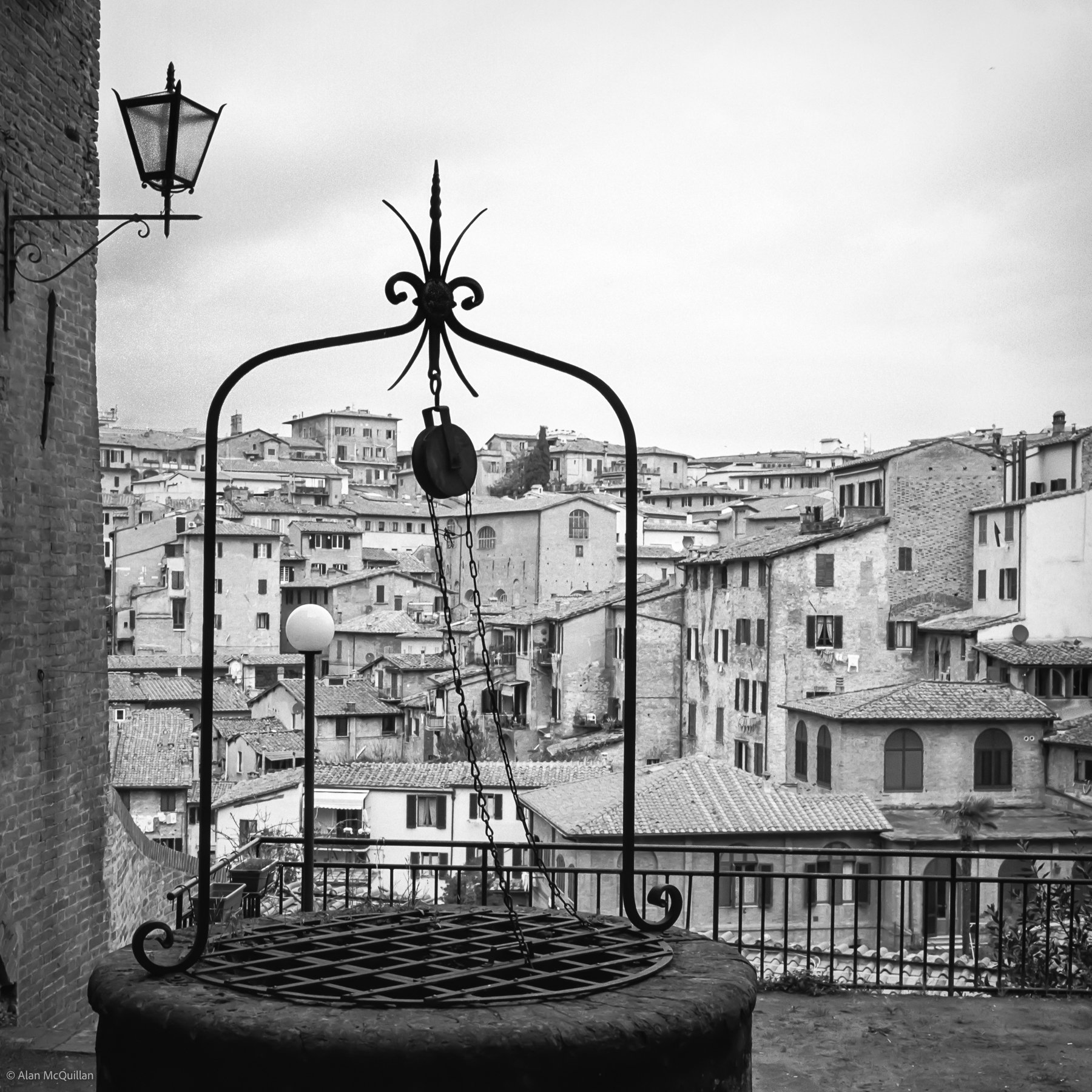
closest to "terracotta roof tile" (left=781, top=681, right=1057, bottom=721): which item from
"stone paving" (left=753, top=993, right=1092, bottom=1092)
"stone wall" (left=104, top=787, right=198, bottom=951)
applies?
"stone wall" (left=104, top=787, right=198, bottom=951)

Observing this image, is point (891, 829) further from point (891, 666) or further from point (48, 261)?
point (48, 261)

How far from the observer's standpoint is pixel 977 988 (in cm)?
806

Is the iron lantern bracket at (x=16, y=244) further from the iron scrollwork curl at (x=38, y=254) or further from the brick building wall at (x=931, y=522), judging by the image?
the brick building wall at (x=931, y=522)

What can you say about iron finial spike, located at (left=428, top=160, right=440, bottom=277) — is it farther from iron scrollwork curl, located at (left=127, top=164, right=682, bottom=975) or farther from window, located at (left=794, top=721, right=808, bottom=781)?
window, located at (left=794, top=721, right=808, bottom=781)

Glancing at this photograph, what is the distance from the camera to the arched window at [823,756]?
33438 millimetres

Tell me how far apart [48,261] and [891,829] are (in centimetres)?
2169

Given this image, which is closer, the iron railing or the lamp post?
the lamp post

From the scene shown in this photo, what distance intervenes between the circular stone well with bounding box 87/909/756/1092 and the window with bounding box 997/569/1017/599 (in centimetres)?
3665

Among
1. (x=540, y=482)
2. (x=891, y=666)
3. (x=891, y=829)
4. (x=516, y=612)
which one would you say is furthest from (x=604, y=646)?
(x=540, y=482)

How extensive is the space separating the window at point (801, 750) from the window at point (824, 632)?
5.83 metres

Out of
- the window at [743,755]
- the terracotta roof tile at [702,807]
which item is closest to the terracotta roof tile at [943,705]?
the terracotta roof tile at [702,807]

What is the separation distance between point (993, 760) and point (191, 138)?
95.2 feet

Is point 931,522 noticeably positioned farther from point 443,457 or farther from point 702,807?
point 443,457

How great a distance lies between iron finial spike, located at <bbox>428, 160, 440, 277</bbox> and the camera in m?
4.20
